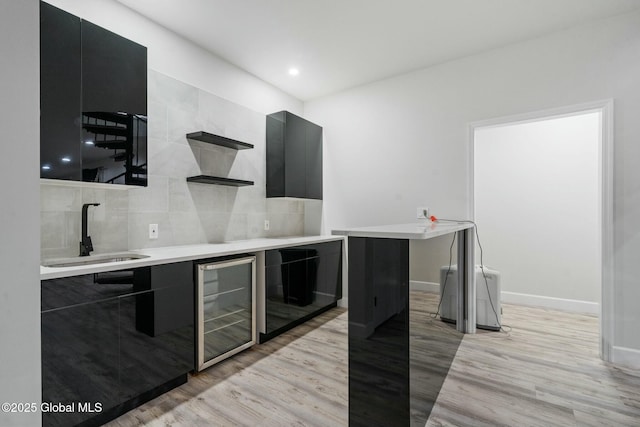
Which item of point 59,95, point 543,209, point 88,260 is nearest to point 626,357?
point 543,209

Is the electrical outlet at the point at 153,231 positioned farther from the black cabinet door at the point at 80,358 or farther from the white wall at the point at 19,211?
the white wall at the point at 19,211

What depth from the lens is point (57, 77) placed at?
1675mm

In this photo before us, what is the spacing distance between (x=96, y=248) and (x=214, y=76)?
1.93 m

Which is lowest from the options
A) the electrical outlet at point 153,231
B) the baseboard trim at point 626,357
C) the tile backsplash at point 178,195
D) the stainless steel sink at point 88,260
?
the baseboard trim at point 626,357

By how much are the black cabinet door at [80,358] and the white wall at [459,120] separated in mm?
1713

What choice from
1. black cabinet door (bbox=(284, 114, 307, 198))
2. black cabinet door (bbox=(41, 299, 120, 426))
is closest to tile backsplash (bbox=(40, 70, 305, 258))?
black cabinet door (bbox=(284, 114, 307, 198))

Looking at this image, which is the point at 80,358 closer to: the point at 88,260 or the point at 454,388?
the point at 88,260

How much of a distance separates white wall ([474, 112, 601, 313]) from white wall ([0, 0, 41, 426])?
3.73m

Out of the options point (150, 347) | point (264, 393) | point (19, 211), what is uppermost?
point (19, 211)

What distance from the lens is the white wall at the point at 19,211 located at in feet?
1.68

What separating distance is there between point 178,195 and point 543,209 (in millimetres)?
4293

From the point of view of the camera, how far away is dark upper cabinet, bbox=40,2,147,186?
1655 millimetres

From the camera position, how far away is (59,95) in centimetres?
169

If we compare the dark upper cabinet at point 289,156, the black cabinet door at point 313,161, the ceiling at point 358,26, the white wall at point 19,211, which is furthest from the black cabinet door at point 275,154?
the white wall at point 19,211
